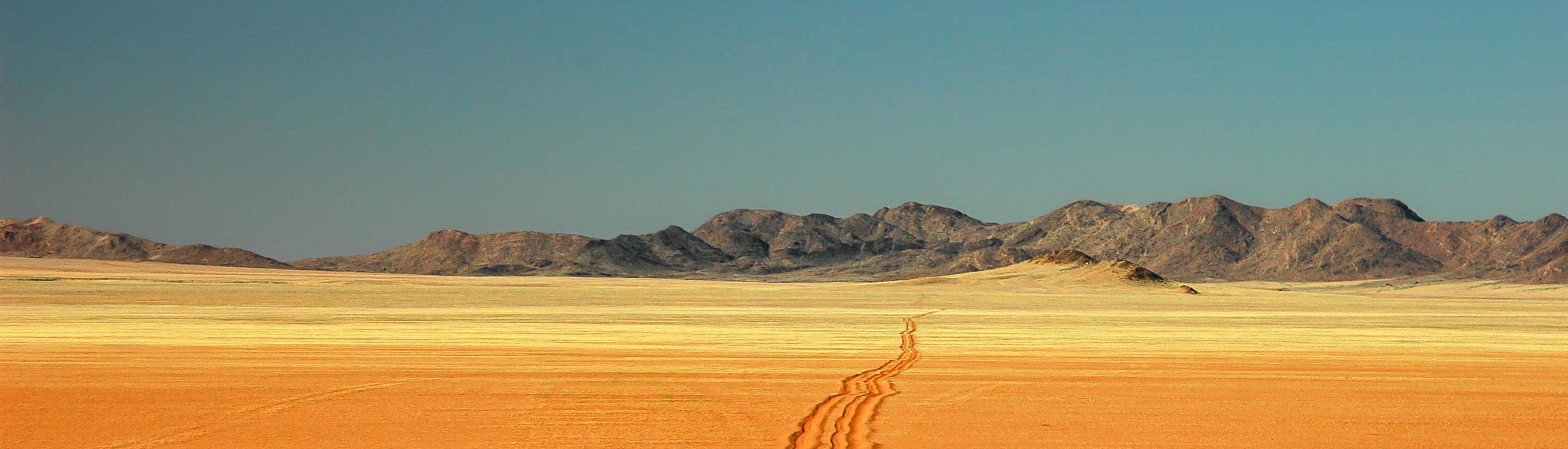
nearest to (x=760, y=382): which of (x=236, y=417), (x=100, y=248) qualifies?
(x=236, y=417)

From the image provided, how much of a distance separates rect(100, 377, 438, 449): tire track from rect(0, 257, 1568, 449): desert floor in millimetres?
51

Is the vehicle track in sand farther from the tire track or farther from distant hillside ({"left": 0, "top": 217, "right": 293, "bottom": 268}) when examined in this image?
distant hillside ({"left": 0, "top": 217, "right": 293, "bottom": 268})

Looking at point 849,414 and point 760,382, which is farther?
point 760,382

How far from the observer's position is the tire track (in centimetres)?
1119

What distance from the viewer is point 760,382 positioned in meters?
17.0

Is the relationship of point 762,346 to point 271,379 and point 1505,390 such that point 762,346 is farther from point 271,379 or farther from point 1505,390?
point 1505,390

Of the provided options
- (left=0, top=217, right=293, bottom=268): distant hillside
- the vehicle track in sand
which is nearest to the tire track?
the vehicle track in sand

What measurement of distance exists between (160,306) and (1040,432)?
41301mm

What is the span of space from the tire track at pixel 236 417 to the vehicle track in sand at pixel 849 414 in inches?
194

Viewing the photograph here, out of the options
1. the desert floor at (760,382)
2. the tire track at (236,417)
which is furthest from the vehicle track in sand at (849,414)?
the tire track at (236,417)

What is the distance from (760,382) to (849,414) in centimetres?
385

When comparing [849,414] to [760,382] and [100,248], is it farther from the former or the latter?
[100,248]

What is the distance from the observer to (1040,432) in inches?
480

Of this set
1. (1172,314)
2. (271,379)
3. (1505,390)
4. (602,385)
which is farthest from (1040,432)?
(1172,314)
